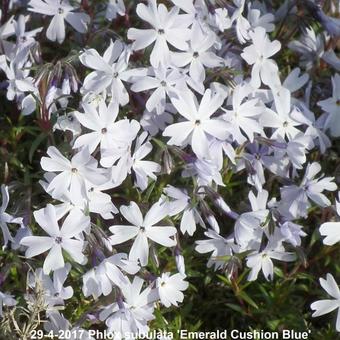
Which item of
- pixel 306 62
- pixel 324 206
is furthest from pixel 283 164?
pixel 306 62

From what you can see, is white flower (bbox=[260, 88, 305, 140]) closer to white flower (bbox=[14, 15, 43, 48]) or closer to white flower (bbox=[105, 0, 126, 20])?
white flower (bbox=[105, 0, 126, 20])

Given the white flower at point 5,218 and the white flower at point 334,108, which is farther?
the white flower at point 334,108

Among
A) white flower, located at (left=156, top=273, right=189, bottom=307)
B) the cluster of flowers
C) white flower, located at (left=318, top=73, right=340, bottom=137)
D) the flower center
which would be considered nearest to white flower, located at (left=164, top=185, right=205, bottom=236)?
the cluster of flowers

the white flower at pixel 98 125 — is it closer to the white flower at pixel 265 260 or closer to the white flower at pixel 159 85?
the white flower at pixel 159 85

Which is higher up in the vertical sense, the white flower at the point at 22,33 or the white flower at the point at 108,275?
the white flower at the point at 22,33

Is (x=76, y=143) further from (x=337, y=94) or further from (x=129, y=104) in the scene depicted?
(x=337, y=94)

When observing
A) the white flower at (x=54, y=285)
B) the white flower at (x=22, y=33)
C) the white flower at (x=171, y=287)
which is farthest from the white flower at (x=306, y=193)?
the white flower at (x=22, y=33)
